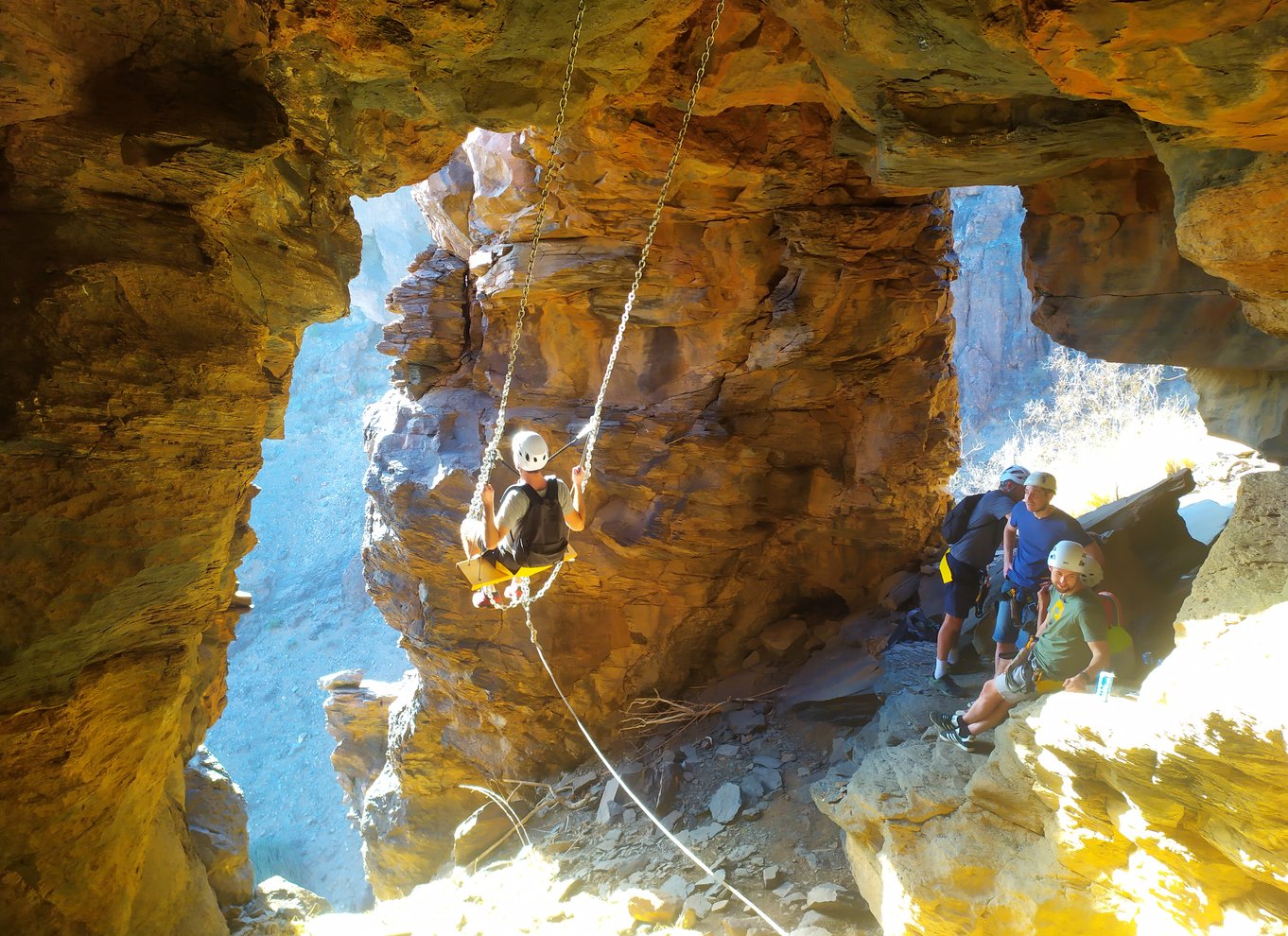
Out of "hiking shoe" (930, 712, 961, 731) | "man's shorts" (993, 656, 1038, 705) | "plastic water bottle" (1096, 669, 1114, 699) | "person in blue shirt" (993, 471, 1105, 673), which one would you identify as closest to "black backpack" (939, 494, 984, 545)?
"person in blue shirt" (993, 471, 1105, 673)

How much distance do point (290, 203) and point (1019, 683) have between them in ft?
18.3

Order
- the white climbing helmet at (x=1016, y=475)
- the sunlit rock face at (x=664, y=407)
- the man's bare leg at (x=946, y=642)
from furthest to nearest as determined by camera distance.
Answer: the sunlit rock face at (x=664, y=407) < the man's bare leg at (x=946, y=642) < the white climbing helmet at (x=1016, y=475)

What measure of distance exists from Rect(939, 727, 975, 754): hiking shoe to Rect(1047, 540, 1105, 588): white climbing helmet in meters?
1.54

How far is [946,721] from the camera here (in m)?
5.68

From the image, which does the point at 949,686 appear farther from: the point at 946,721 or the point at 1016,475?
the point at 1016,475

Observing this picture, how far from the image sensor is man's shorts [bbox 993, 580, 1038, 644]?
567 centimetres

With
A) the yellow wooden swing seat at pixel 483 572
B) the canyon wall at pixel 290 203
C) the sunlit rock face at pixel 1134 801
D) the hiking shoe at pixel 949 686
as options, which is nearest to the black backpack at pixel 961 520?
the hiking shoe at pixel 949 686

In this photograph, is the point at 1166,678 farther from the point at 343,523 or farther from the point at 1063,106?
the point at 343,523

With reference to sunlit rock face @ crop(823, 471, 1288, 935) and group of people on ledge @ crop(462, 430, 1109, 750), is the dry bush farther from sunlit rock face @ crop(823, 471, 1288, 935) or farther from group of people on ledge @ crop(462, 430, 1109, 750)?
sunlit rock face @ crop(823, 471, 1288, 935)

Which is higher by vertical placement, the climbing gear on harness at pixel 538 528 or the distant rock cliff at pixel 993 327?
the climbing gear on harness at pixel 538 528

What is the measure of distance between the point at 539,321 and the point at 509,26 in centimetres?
531

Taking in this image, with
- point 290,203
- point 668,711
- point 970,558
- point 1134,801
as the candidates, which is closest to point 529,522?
point 290,203

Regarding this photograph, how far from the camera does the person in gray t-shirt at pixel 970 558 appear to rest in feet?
20.9

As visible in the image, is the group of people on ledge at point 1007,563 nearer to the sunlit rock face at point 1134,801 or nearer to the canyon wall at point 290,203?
the sunlit rock face at point 1134,801
